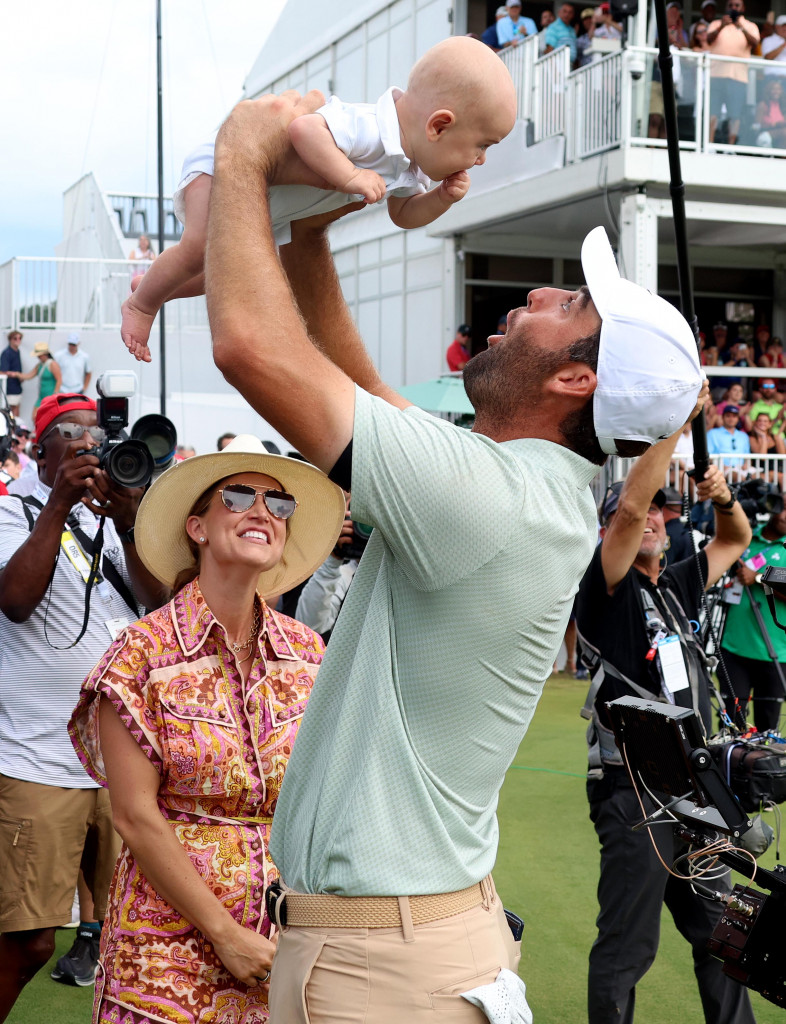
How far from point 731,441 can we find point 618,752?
11.5 m

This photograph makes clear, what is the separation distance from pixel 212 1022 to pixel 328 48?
23.0 metres

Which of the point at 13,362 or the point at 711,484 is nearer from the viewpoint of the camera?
the point at 711,484

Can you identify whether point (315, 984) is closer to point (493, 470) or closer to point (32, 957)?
point (493, 470)

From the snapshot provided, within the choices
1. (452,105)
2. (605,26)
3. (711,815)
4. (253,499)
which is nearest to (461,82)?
(452,105)

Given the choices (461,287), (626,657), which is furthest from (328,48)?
(626,657)

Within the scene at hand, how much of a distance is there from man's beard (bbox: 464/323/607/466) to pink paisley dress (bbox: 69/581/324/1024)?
129 cm

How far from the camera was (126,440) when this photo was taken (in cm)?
401

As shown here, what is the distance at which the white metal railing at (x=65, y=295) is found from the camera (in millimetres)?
20406

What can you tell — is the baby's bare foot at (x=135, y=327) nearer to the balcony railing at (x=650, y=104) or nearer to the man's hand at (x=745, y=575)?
the man's hand at (x=745, y=575)

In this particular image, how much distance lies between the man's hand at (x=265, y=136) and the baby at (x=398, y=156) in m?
0.10

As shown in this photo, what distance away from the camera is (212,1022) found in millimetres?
2824

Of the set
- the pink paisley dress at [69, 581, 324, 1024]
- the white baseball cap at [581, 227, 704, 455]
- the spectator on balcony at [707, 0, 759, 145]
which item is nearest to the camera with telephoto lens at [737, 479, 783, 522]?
the pink paisley dress at [69, 581, 324, 1024]

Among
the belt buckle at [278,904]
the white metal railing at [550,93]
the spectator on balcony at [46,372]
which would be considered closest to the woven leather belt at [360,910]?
the belt buckle at [278,904]

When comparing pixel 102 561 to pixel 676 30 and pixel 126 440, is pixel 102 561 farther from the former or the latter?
pixel 676 30
